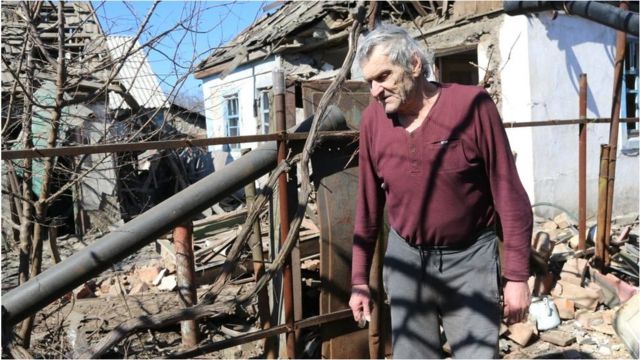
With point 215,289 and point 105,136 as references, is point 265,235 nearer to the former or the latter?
point 105,136

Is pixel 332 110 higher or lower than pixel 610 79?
lower

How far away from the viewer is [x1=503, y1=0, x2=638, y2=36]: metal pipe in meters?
3.82

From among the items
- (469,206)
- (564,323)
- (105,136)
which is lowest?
(564,323)

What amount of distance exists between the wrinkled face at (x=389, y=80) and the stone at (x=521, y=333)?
2464mm

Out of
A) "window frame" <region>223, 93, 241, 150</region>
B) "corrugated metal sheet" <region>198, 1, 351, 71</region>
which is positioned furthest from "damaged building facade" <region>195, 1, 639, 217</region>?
"window frame" <region>223, 93, 241, 150</region>

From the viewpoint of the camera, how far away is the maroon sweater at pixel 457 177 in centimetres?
192

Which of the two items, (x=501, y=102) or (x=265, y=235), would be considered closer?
(x=265, y=235)

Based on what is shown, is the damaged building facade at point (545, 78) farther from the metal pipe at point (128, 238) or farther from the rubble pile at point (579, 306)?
the metal pipe at point (128, 238)

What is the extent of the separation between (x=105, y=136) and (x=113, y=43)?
72 centimetres

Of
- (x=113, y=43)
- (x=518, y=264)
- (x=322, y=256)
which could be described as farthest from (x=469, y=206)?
(x=113, y=43)

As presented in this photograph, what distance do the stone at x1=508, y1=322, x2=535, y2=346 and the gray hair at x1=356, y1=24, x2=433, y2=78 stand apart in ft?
8.17

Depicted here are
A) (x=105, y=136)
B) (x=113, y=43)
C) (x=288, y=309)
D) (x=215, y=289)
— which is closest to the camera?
(x=215, y=289)

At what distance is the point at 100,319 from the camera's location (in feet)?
13.4

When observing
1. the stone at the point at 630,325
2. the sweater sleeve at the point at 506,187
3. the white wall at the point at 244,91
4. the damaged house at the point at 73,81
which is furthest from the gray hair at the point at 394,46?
the white wall at the point at 244,91
